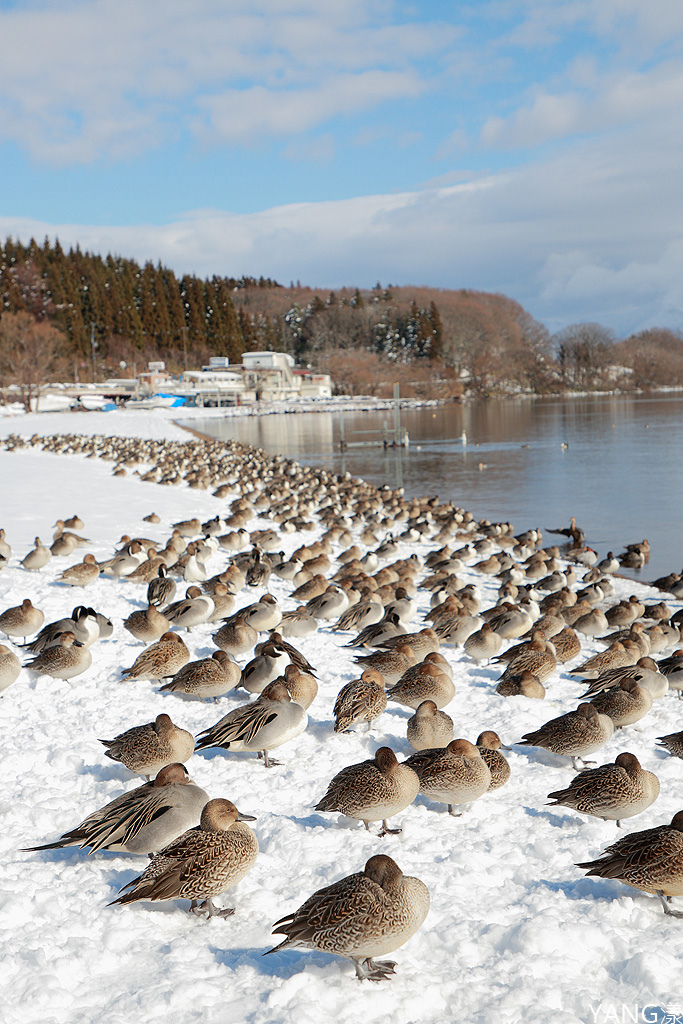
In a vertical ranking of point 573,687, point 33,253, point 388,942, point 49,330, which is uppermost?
point 33,253

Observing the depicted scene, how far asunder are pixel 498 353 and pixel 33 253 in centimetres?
8766

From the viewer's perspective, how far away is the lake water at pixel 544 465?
25.8 m

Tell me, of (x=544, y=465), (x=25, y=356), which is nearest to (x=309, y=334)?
(x=25, y=356)

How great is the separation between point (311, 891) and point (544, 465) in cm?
3720

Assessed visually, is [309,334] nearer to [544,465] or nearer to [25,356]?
[25,356]

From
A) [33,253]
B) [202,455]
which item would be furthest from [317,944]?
[33,253]

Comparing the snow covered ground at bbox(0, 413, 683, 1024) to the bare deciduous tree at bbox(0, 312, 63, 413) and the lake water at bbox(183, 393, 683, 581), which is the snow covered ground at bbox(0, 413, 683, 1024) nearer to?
the lake water at bbox(183, 393, 683, 581)

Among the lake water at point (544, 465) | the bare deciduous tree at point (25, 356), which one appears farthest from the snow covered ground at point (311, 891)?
the bare deciduous tree at point (25, 356)

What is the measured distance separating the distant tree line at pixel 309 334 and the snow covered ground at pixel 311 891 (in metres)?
79.6

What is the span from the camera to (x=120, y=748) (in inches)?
251

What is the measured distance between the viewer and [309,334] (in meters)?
169

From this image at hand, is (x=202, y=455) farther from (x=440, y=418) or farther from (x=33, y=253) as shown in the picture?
(x=33, y=253)

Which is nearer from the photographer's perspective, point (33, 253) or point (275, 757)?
point (275, 757)

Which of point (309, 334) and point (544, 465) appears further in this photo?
point (309, 334)
